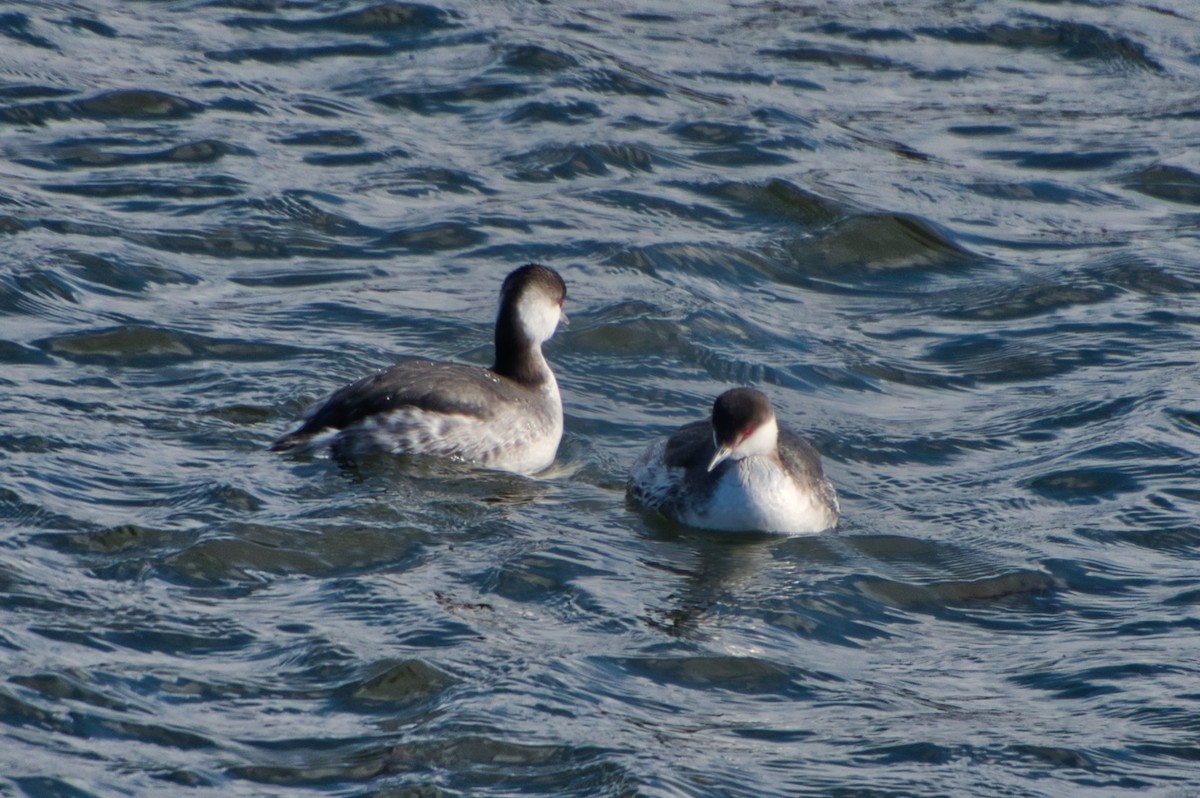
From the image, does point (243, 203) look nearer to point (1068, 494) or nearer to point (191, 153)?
point (191, 153)

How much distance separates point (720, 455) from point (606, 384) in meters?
2.65

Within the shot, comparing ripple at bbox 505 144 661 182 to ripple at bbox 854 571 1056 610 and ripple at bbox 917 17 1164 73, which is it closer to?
ripple at bbox 917 17 1164 73

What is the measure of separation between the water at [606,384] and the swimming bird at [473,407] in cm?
22

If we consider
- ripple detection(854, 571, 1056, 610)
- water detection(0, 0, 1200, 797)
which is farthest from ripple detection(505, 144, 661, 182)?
ripple detection(854, 571, 1056, 610)

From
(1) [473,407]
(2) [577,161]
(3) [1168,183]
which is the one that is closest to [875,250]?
(2) [577,161]

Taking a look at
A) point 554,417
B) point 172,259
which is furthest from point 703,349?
point 172,259

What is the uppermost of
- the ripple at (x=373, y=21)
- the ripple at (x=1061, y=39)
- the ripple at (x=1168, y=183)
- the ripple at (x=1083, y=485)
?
the ripple at (x=1061, y=39)

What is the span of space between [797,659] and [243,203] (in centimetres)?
772

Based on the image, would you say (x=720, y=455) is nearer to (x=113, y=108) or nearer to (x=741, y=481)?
(x=741, y=481)

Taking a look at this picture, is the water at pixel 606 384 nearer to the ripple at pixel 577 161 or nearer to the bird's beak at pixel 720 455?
the ripple at pixel 577 161

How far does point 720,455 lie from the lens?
1012 cm

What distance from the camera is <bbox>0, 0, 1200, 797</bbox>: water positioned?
25.1 feet

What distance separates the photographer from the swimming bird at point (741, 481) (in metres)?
10.2

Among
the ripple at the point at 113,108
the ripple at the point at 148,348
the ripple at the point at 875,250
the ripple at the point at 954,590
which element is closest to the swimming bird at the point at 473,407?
the ripple at the point at 148,348
